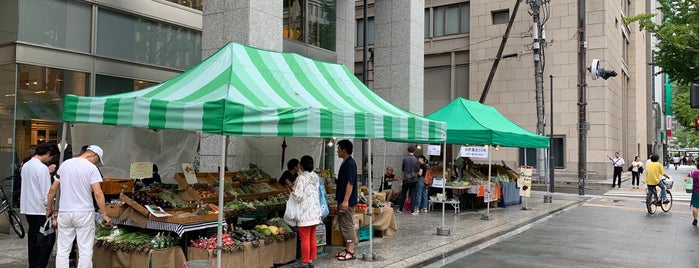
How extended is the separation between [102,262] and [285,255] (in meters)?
2.50

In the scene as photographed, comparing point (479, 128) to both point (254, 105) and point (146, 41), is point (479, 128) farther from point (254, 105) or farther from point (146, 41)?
point (146, 41)

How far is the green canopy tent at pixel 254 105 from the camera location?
18.7ft

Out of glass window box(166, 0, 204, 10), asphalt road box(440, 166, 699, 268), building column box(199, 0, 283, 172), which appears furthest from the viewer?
glass window box(166, 0, 204, 10)

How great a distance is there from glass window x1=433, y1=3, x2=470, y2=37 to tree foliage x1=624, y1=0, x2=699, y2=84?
11514 millimetres

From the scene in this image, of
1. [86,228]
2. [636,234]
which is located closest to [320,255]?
[86,228]

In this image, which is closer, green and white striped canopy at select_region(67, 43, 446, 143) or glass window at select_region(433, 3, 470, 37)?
green and white striped canopy at select_region(67, 43, 446, 143)

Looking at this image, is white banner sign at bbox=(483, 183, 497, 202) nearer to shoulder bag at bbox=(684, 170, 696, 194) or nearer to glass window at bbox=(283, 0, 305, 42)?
shoulder bag at bbox=(684, 170, 696, 194)

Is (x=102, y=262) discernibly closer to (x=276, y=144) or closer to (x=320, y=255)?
(x=320, y=255)

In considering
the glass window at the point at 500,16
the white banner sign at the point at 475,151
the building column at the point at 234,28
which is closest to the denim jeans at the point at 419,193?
the white banner sign at the point at 475,151

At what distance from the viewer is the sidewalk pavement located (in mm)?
7848

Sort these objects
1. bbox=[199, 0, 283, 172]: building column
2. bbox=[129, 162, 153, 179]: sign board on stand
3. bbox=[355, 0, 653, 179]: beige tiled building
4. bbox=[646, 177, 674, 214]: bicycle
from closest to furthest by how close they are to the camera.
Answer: bbox=[129, 162, 153, 179]: sign board on stand < bbox=[199, 0, 283, 172]: building column < bbox=[646, 177, 674, 214]: bicycle < bbox=[355, 0, 653, 179]: beige tiled building

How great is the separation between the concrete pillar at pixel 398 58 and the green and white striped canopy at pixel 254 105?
7287 mm

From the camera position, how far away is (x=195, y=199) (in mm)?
7375

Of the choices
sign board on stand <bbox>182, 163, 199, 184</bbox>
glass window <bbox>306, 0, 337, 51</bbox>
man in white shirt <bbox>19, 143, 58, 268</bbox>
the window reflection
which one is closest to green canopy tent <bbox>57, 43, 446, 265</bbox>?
man in white shirt <bbox>19, 143, 58, 268</bbox>
